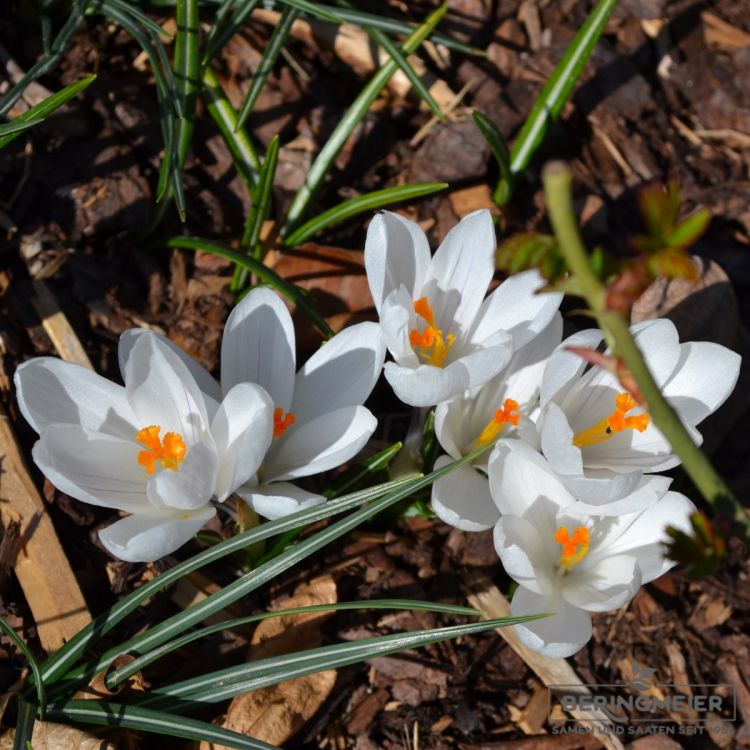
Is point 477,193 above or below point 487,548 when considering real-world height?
above

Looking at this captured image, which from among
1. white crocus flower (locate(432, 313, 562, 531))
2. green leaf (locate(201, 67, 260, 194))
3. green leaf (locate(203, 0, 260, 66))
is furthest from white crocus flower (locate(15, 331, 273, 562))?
green leaf (locate(203, 0, 260, 66))

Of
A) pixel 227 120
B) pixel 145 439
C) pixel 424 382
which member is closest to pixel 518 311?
pixel 424 382

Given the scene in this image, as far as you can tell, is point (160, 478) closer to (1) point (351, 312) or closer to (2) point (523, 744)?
(1) point (351, 312)

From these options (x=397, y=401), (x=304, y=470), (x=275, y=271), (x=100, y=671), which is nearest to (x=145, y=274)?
(x=275, y=271)

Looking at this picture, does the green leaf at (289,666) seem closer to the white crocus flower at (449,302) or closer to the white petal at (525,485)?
the white petal at (525,485)

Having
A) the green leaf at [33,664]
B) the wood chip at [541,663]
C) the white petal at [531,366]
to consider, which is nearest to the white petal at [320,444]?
the white petal at [531,366]

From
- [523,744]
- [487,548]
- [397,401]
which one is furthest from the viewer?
[397,401]

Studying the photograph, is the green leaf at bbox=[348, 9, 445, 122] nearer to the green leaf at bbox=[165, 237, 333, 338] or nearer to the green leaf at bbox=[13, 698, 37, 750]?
the green leaf at bbox=[165, 237, 333, 338]
